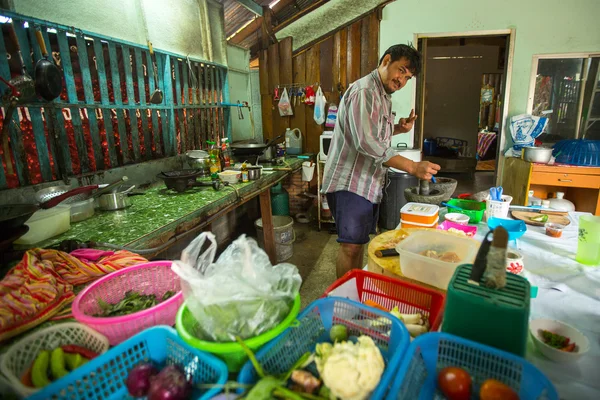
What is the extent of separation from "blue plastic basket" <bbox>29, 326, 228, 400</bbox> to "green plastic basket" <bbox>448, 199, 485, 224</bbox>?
6.57 feet

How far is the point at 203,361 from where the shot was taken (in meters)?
0.85

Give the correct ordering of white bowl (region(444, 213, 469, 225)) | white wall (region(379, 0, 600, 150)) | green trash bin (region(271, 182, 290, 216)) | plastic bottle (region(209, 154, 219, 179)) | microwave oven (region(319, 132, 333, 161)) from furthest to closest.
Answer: green trash bin (region(271, 182, 290, 216))
microwave oven (region(319, 132, 333, 161))
white wall (region(379, 0, 600, 150))
plastic bottle (region(209, 154, 219, 179))
white bowl (region(444, 213, 469, 225))

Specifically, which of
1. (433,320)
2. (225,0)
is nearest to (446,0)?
(225,0)

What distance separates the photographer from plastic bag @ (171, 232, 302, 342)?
0.85 m

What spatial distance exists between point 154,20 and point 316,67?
104 inches

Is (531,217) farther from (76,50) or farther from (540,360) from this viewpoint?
(76,50)

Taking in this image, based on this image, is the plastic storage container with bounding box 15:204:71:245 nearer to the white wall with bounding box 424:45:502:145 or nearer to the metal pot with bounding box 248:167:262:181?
the metal pot with bounding box 248:167:262:181

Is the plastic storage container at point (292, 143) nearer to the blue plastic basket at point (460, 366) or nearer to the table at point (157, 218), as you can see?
the table at point (157, 218)

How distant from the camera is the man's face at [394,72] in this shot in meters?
2.35

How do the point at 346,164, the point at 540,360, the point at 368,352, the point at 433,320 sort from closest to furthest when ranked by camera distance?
the point at 368,352, the point at 540,360, the point at 433,320, the point at 346,164

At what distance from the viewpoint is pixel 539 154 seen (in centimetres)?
406

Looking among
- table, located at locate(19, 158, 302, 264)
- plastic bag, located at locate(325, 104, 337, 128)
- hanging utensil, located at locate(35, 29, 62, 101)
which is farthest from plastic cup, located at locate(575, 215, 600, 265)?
plastic bag, located at locate(325, 104, 337, 128)

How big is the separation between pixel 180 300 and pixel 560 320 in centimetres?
144

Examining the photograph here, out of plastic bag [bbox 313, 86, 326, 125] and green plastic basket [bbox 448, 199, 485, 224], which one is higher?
plastic bag [bbox 313, 86, 326, 125]
